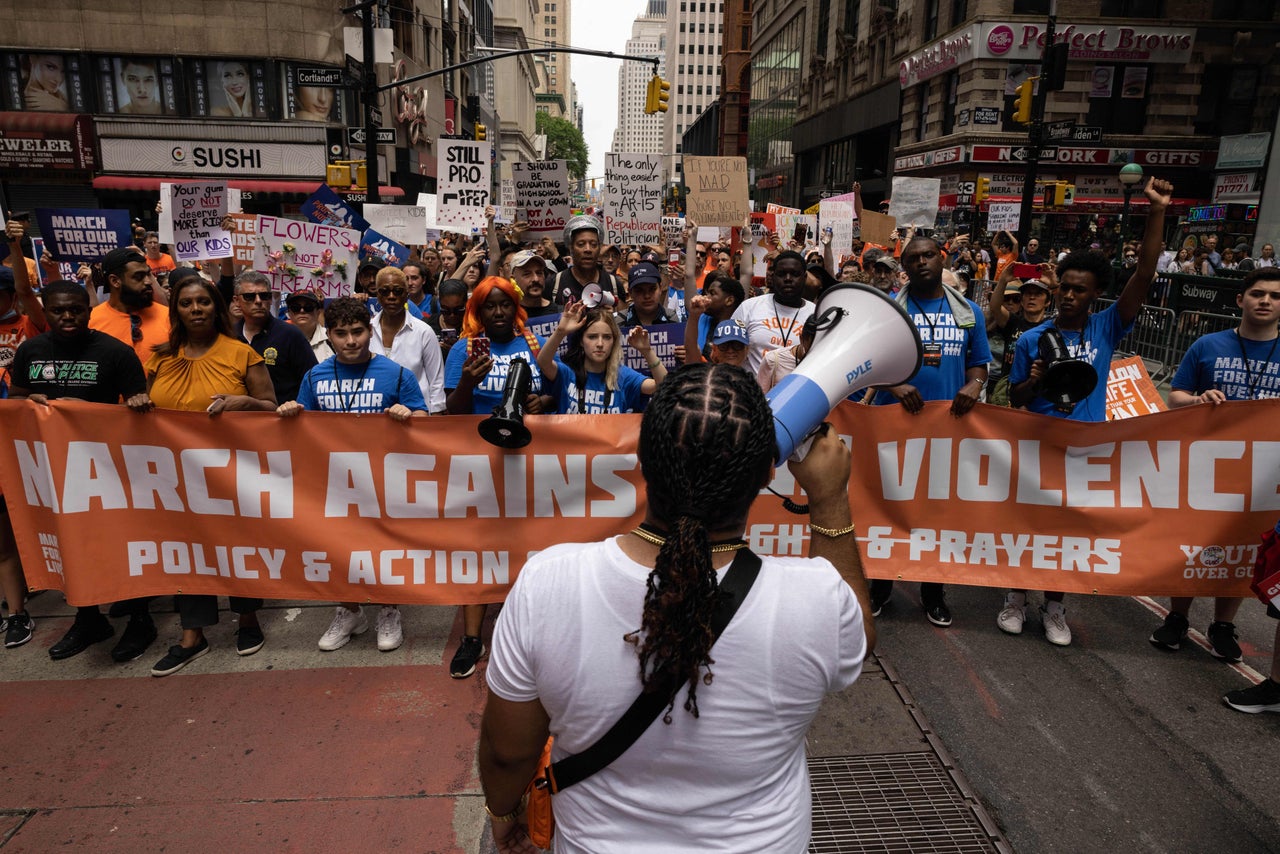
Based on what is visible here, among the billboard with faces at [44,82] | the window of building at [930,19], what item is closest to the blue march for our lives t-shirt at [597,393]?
the billboard with faces at [44,82]

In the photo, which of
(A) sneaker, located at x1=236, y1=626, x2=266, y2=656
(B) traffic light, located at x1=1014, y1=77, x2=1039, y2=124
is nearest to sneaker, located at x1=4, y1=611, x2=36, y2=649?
(A) sneaker, located at x1=236, y1=626, x2=266, y2=656

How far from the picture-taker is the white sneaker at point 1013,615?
4742 millimetres

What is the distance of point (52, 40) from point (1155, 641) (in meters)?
34.0

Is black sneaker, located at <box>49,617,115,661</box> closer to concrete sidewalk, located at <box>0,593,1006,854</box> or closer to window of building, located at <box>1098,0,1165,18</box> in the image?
concrete sidewalk, located at <box>0,593,1006,854</box>

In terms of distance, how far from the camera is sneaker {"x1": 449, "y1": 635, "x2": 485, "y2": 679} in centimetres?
430

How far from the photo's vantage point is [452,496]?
175 inches

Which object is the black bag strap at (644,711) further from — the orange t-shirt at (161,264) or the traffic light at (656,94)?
Result: the traffic light at (656,94)

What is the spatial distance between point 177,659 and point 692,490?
4.00m

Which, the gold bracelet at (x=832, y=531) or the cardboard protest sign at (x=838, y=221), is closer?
the gold bracelet at (x=832, y=531)

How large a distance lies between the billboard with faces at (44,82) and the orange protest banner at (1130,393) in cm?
3218

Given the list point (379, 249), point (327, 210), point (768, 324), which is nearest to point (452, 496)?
point (768, 324)

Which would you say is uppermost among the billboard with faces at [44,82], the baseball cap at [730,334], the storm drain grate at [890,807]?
the billboard with faces at [44,82]

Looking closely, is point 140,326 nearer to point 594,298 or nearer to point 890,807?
point 594,298

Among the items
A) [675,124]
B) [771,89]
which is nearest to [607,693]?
[771,89]
